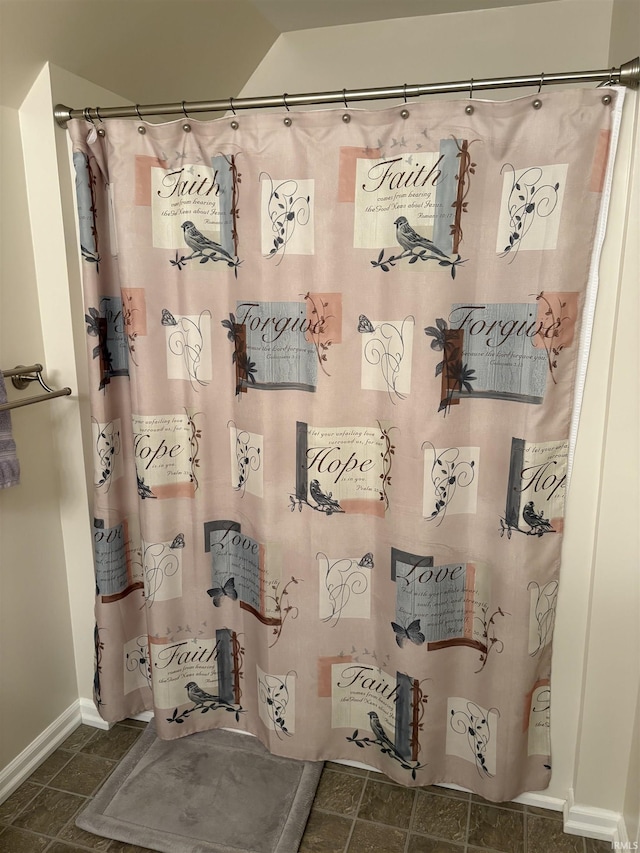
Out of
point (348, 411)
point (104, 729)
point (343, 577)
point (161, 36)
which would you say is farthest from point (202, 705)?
point (161, 36)

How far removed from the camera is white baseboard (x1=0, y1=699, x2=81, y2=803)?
6.02ft

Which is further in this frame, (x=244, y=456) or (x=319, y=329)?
(x=244, y=456)

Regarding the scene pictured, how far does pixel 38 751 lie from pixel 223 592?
0.77 metres

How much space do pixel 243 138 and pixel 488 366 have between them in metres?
0.83

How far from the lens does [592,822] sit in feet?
5.51

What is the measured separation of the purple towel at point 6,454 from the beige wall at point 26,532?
0.13 meters

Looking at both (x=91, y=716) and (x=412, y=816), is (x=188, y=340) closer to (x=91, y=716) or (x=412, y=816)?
(x=91, y=716)

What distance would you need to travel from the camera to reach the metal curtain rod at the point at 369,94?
1319 mm

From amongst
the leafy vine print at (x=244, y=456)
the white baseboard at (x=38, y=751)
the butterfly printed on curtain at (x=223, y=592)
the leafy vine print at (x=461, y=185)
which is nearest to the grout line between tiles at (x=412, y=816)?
the butterfly printed on curtain at (x=223, y=592)

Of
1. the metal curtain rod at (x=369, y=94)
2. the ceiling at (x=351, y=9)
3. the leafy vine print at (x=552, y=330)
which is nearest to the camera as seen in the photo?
the metal curtain rod at (x=369, y=94)

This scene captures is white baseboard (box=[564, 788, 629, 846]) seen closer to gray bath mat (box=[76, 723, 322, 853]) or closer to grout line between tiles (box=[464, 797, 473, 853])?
grout line between tiles (box=[464, 797, 473, 853])

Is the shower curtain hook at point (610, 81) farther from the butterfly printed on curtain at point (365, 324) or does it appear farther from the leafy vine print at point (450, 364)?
the butterfly printed on curtain at point (365, 324)

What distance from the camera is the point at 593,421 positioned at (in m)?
1.50

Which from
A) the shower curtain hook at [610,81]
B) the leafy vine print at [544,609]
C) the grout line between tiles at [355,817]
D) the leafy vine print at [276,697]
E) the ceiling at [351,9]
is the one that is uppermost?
the ceiling at [351,9]
